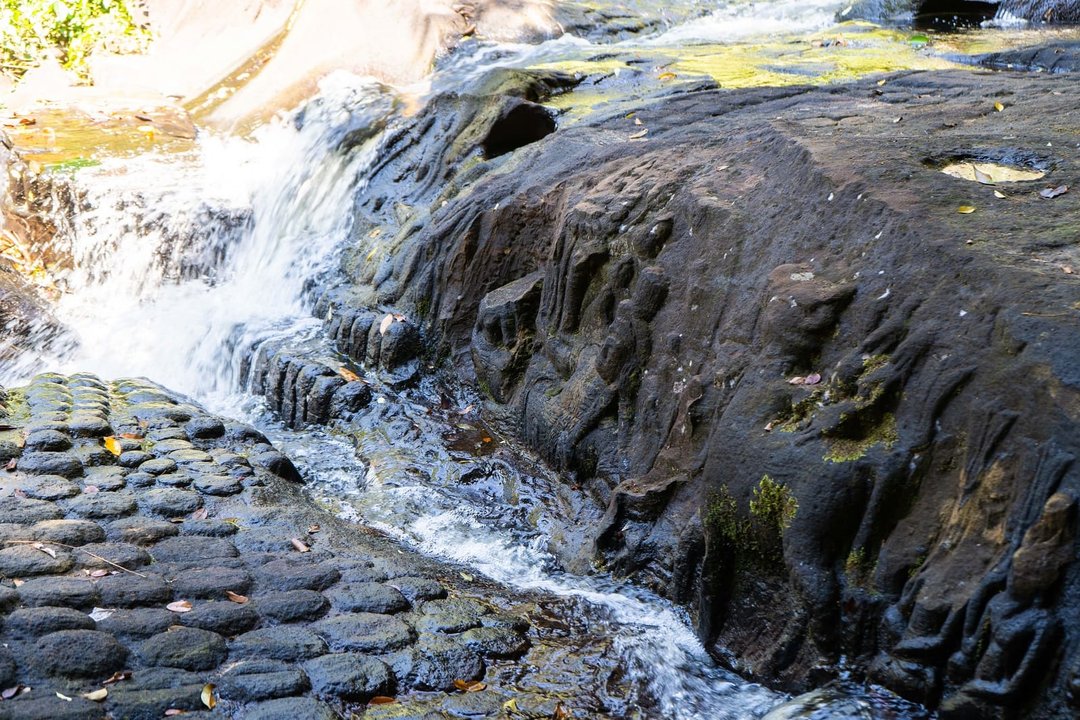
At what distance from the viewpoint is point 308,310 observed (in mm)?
8188

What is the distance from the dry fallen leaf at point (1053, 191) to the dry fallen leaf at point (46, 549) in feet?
13.5

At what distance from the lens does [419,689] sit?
3389 millimetres

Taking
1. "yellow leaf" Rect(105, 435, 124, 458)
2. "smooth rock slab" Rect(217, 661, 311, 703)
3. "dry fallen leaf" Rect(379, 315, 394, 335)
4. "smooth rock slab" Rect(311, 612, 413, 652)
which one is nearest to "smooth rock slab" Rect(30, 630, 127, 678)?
"smooth rock slab" Rect(217, 661, 311, 703)

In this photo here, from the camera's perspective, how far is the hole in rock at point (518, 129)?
827cm

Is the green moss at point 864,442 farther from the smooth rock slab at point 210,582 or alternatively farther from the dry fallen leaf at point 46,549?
the dry fallen leaf at point 46,549

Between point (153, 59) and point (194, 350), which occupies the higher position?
point (153, 59)

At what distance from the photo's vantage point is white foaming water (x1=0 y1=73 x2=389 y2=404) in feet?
27.9

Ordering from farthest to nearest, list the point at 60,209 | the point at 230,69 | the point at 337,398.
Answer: the point at 230,69 → the point at 60,209 → the point at 337,398

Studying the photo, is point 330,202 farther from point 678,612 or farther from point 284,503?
point 678,612

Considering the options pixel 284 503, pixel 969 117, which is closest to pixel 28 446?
pixel 284 503

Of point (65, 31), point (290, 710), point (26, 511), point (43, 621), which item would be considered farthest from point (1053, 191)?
point (65, 31)

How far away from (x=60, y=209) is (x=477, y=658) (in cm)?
870

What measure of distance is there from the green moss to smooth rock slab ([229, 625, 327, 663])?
1.97 metres

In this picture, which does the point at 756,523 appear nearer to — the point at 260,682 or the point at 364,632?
the point at 364,632
